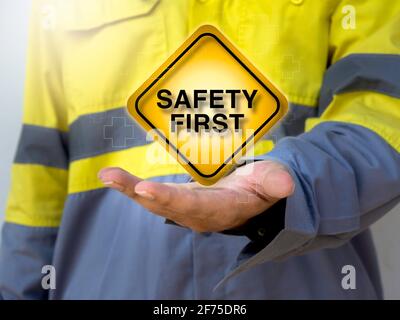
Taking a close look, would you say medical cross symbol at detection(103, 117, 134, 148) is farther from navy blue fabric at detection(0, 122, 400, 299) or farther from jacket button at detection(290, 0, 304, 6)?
jacket button at detection(290, 0, 304, 6)

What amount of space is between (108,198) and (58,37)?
0.14m

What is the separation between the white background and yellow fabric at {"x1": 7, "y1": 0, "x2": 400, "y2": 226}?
12 centimetres

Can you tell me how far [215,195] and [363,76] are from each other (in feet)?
0.53

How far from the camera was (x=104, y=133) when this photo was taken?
41 cm

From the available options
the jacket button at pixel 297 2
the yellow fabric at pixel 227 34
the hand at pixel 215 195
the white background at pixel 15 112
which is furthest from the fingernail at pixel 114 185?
the white background at pixel 15 112

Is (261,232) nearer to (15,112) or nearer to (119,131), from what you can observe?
(119,131)

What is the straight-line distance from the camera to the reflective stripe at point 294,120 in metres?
0.39

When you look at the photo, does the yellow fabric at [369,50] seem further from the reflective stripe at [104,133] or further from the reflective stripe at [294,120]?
the reflective stripe at [104,133]

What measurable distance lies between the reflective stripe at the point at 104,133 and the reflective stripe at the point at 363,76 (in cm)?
13

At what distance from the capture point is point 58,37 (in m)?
0.45

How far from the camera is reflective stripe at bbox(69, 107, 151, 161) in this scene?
39cm

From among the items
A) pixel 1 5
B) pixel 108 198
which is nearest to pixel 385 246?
pixel 108 198

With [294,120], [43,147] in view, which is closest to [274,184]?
[294,120]
